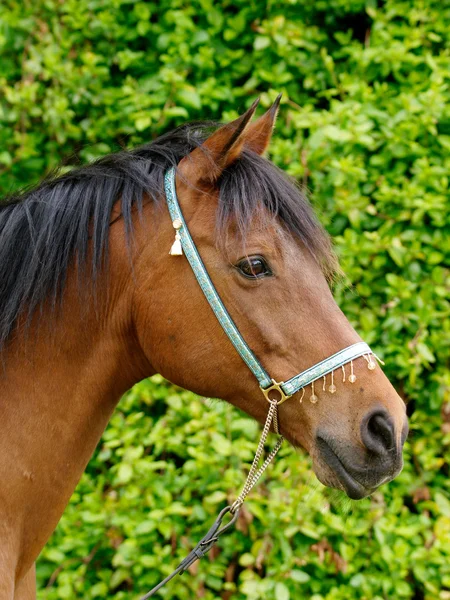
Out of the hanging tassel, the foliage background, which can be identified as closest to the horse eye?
the hanging tassel

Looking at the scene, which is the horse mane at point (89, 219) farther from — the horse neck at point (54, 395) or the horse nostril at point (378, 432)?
the horse nostril at point (378, 432)

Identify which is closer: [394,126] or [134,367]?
[134,367]

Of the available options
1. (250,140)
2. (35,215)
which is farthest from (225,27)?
(35,215)

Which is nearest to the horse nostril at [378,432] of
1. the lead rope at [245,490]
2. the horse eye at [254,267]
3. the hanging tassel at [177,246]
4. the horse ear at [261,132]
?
the lead rope at [245,490]

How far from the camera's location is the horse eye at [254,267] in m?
1.60

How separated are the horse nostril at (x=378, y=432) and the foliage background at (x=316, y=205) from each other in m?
1.35

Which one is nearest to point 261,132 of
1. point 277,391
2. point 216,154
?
point 216,154

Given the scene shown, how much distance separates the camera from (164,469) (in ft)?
10.5

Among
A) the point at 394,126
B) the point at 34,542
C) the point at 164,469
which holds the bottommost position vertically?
the point at 164,469

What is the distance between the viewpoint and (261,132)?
72.7 inches

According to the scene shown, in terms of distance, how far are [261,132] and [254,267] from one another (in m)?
0.45

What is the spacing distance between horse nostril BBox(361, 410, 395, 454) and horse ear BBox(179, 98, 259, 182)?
2.26ft

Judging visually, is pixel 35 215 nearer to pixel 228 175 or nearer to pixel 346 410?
pixel 228 175

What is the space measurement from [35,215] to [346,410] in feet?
2.96
